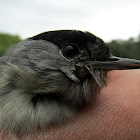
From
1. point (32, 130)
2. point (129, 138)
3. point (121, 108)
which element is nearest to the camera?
point (32, 130)

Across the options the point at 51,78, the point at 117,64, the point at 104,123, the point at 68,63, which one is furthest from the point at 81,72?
the point at 104,123

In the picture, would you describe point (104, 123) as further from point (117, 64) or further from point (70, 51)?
point (70, 51)

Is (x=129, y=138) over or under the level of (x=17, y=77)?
under

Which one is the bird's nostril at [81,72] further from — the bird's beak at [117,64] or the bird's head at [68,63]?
the bird's beak at [117,64]

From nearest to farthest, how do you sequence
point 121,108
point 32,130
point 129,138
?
point 32,130 → point 129,138 → point 121,108

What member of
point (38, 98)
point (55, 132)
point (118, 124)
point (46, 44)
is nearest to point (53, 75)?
point (38, 98)

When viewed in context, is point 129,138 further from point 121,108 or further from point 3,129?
point 3,129
